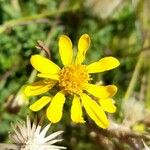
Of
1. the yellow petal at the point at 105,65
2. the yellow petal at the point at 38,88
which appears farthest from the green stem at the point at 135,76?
the yellow petal at the point at 38,88

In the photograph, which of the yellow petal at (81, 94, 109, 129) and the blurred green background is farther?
the blurred green background

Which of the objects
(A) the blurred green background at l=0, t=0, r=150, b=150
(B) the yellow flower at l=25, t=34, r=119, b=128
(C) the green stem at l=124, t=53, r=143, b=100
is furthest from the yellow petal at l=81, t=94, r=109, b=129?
(C) the green stem at l=124, t=53, r=143, b=100

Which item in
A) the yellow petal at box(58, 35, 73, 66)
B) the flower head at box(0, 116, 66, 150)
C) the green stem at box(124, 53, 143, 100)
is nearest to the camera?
Answer: the flower head at box(0, 116, 66, 150)

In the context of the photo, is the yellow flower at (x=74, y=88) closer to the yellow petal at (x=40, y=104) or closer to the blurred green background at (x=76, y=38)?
the yellow petal at (x=40, y=104)

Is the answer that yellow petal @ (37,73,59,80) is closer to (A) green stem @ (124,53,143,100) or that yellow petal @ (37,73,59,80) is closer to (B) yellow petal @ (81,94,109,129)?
(B) yellow petal @ (81,94,109,129)

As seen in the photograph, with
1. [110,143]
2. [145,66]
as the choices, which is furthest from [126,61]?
[110,143]

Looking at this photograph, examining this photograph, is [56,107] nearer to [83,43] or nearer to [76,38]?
[83,43]
